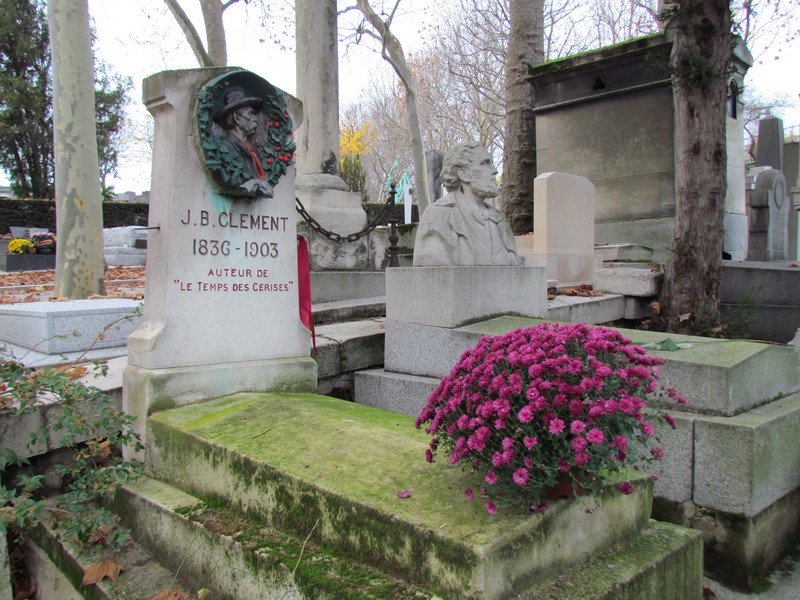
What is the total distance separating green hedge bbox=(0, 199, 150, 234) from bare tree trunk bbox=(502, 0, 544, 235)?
16762mm

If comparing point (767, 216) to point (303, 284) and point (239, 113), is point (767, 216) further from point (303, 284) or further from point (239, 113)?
point (239, 113)

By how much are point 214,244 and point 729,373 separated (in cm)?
288

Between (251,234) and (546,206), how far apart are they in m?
5.25

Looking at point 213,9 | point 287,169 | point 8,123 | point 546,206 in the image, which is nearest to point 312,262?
point 546,206

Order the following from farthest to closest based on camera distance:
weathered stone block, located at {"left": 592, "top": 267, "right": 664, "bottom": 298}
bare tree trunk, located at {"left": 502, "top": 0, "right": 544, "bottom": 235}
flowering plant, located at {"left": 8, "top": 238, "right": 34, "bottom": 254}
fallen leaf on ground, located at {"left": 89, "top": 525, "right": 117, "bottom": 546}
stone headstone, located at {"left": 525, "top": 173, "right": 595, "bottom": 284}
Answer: flowering plant, located at {"left": 8, "top": 238, "right": 34, "bottom": 254} < bare tree trunk, located at {"left": 502, "top": 0, "right": 544, "bottom": 235} < stone headstone, located at {"left": 525, "top": 173, "right": 595, "bottom": 284} < weathered stone block, located at {"left": 592, "top": 267, "right": 664, "bottom": 298} < fallen leaf on ground, located at {"left": 89, "top": 525, "right": 117, "bottom": 546}

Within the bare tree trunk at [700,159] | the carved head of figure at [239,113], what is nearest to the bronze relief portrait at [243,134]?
the carved head of figure at [239,113]

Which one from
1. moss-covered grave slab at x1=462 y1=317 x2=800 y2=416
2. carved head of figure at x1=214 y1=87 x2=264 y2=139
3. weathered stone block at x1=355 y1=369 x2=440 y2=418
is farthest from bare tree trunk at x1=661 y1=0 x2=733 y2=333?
carved head of figure at x1=214 y1=87 x2=264 y2=139

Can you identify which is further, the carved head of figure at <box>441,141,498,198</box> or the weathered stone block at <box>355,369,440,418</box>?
the carved head of figure at <box>441,141,498,198</box>

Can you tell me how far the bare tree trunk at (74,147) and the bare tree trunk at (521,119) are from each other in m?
7.46

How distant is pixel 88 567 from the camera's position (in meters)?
2.77

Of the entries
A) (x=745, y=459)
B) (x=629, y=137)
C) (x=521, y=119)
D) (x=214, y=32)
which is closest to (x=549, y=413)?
(x=745, y=459)

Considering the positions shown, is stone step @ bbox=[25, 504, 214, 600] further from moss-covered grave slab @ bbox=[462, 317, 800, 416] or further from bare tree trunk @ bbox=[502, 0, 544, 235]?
bare tree trunk @ bbox=[502, 0, 544, 235]

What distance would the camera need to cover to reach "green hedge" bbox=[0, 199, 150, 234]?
2216cm

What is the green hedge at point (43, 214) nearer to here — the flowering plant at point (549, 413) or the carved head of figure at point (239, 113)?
the carved head of figure at point (239, 113)
